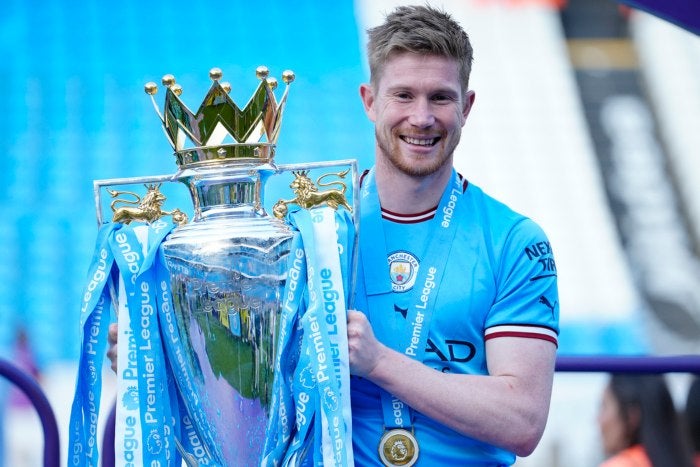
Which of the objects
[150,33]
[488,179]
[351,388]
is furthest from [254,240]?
[150,33]

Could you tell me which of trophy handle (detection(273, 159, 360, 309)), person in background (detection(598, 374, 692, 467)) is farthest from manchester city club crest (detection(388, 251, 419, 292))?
person in background (detection(598, 374, 692, 467))

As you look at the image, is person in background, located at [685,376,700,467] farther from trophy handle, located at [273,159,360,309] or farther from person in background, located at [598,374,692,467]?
trophy handle, located at [273,159,360,309]

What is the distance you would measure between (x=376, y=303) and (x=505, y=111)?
9093 mm

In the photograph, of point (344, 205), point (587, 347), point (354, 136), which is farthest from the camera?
point (354, 136)

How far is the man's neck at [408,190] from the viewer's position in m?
2.07

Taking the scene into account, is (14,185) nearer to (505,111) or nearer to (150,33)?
(150,33)

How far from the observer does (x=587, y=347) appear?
29.6 ft

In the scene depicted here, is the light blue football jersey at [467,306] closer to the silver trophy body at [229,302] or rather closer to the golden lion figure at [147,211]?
the silver trophy body at [229,302]

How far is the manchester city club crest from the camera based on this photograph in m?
2.03

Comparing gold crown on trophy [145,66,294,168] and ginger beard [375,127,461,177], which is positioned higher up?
gold crown on trophy [145,66,294,168]

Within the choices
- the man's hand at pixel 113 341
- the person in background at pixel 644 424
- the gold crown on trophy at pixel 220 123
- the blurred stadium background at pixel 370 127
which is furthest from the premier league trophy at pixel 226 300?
the blurred stadium background at pixel 370 127

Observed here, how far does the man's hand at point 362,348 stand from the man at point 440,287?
64 millimetres

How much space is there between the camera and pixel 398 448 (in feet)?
6.40

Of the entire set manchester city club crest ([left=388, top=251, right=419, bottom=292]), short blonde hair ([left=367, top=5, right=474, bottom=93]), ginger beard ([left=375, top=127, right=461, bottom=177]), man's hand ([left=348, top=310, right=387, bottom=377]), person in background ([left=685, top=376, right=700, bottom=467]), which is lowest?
person in background ([left=685, top=376, right=700, bottom=467])
